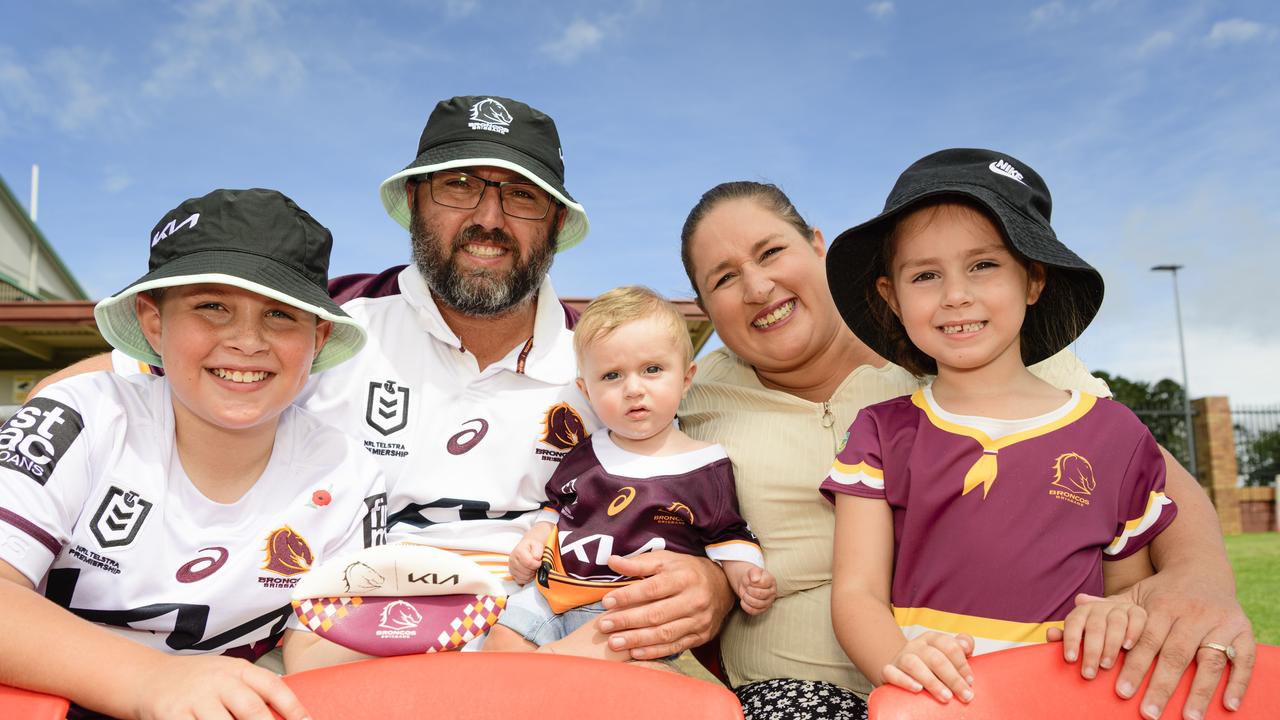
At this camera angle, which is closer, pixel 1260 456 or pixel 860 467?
pixel 860 467

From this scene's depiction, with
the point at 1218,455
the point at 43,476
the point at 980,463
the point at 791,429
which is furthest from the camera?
the point at 1218,455

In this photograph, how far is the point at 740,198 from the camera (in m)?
2.70

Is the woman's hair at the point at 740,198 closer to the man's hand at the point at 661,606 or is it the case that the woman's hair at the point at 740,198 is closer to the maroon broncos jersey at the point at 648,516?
the maroon broncos jersey at the point at 648,516

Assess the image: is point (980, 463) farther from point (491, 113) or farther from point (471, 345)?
point (491, 113)

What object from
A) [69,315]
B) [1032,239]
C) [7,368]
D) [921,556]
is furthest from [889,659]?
[7,368]

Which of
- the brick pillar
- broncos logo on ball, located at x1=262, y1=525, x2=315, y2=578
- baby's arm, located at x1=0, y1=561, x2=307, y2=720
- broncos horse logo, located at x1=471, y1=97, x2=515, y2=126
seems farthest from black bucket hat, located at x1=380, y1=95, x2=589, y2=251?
the brick pillar

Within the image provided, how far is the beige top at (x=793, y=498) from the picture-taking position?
7.17 ft

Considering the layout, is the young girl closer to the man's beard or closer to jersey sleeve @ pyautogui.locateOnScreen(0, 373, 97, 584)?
the man's beard

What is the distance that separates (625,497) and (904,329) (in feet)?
2.87

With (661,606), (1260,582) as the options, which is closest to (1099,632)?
(661,606)

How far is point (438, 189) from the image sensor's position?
2789 millimetres

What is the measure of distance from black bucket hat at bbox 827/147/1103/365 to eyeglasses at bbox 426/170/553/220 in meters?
1.07

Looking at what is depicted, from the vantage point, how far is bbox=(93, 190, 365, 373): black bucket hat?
6.12 ft

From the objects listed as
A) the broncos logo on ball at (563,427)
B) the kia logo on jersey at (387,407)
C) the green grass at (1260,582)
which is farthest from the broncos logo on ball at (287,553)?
the green grass at (1260,582)
